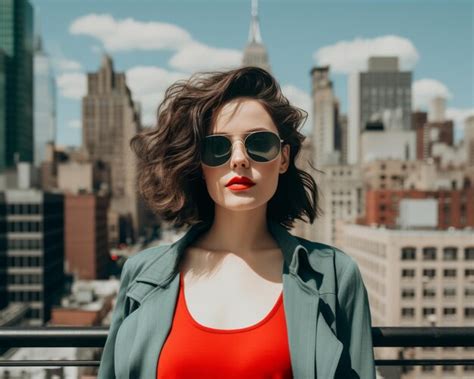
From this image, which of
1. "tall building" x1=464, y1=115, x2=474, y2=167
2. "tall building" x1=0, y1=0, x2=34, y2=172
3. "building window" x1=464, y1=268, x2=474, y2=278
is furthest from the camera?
"tall building" x1=464, y1=115, x2=474, y2=167

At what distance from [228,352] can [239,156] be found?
1.06 metres

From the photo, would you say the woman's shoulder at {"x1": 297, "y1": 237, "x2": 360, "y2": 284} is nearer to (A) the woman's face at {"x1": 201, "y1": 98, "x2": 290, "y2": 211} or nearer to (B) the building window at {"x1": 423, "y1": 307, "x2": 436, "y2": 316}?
(A) the woman's face at {"x1": 201, "y1": 98, "x2": 290, "y2": 211}

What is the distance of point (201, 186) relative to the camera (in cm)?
380

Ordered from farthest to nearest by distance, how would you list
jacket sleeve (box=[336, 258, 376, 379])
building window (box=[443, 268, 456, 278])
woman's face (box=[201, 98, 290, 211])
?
building window (box=[443, 268, 456, 278]), woman's face (box=[201, 98, 290, 211]), jacket sleeve (box=[336, 258, 376, 379])

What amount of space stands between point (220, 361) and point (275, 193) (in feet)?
3.89

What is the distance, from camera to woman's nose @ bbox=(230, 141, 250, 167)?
333 centimetres

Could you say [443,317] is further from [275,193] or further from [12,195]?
[275,193]

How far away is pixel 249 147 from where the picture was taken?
335 cm

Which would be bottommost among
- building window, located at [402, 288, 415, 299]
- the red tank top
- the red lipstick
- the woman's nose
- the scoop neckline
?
building window, located at [402, 288, 415, 299]

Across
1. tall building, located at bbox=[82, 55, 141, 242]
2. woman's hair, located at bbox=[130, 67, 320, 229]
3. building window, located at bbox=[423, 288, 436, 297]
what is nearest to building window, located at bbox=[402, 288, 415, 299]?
building window, located at bbox=[423, 288, 436, 297]

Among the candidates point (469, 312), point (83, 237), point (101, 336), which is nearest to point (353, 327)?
point (101, 336)

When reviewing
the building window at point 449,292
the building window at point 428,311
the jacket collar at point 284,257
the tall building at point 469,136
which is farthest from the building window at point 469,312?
the tall building at point 469,136

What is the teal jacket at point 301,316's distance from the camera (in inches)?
121

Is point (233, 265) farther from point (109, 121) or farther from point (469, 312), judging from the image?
point (109, 121)
